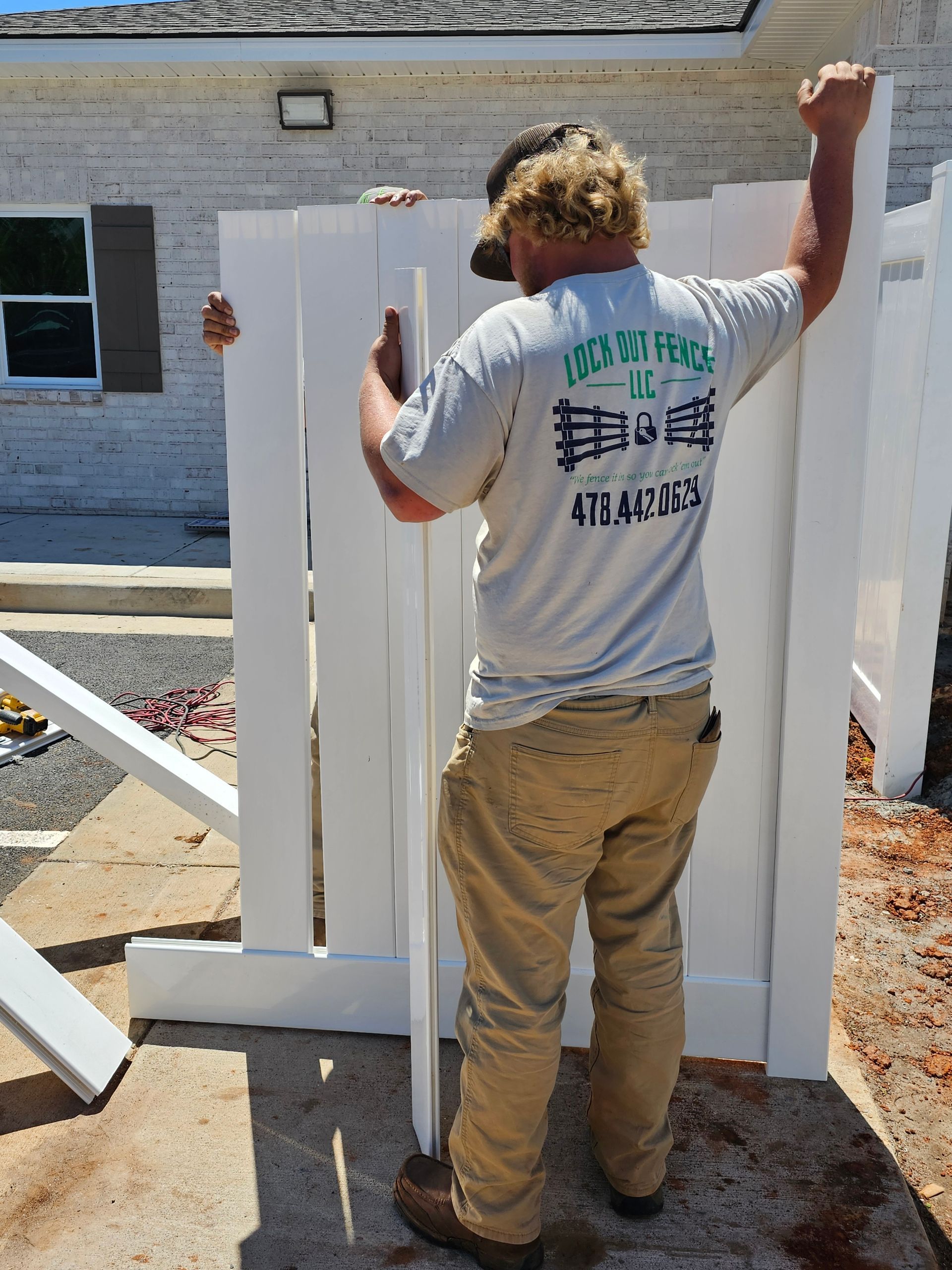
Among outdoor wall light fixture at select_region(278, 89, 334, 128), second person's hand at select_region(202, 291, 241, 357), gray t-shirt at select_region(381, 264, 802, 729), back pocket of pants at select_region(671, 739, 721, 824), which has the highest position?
outdoor wall light fixture at select_region(278, 89, 334, 128)

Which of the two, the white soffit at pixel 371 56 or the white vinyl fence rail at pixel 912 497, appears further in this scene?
the white soffit at pixel 371 56

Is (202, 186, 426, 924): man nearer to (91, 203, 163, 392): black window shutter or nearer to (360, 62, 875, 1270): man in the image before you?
(360, 62, 875, 1270): man

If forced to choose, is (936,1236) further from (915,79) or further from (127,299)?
(127,299)

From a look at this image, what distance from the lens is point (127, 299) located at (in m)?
9.55

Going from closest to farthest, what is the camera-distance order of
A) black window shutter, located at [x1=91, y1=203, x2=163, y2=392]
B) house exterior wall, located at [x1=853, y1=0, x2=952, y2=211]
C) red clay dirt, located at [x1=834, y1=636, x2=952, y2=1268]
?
1. red clay dirt, located at [x1=834, y1=636, x2=952, y2=1268]
2. house exterior wall, located at [x1=853, y1=0, x2=952, y2=211]
3. black window shutter, located at [x1=91, y1=203, x2=163, y2=392]

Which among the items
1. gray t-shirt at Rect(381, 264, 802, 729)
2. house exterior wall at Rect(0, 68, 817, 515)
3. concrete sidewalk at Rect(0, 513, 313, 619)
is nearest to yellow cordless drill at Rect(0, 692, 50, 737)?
concrete sidewalk at Rect(0, 513, 313, 619)

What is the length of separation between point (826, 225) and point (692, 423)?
0.65 metres

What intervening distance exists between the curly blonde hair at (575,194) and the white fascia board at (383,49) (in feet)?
24.5

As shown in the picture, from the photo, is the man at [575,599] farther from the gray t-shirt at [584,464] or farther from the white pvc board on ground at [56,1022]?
the white pvc board on ground at [56,1022]

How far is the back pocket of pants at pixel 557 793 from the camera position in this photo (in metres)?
1.78

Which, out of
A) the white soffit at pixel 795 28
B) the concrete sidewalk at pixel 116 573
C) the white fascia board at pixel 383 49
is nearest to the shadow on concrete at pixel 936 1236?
the concrete sidewalk at pixel 116 573

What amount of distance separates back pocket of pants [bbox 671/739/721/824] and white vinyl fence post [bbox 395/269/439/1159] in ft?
1.61

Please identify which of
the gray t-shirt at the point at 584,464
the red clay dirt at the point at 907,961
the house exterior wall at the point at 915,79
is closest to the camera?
the gray t-shirt at the point at 584,464

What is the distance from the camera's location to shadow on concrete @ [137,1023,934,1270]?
2.03 metres
